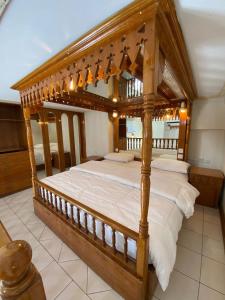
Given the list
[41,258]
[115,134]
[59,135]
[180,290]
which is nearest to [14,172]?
[59,135]

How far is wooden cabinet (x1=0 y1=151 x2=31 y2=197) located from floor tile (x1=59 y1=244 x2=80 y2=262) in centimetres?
243

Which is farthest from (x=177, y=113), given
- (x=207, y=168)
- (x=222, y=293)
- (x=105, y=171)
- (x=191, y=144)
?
(x=222, y=293)

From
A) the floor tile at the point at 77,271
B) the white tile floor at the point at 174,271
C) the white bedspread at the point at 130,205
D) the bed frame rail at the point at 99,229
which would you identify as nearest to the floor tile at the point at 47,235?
the white tile floor at the point at 174,271

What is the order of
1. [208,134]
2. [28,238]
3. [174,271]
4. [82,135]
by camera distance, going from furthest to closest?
[82,135], [208,134], [28,238], [174,271]

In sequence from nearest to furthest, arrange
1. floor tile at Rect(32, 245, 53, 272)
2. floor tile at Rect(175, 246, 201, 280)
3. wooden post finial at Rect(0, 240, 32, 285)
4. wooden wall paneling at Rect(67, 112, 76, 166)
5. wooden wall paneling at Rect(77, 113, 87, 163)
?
wooden post finial at Rect(0, 240, 32, 285)
floor tile at Rect(175, 246, 201, 280)
floor tile at Rect(32, 245, 53, 272)
wooden wall paneling at Rect(67, 112, 76, 166)
wooden wall paneling at Rect(77, 113, 87, 163)

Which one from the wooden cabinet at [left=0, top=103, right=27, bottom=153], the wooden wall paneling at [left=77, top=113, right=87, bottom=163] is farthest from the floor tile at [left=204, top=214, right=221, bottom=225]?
the wooden cabinet at [left=0, top=103, right=27, bottom=153]

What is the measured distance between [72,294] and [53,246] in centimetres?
71

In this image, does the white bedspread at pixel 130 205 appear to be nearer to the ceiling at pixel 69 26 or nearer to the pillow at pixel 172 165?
the pillow at pixel 172 165

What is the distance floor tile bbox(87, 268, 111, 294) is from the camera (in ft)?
4.73

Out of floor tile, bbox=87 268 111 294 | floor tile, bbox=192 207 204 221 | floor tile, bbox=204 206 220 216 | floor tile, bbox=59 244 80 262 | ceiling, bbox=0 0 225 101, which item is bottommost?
floor tile, bbox=87 268 111 294

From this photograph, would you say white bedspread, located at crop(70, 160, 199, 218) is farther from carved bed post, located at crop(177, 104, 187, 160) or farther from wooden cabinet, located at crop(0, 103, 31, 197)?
wooden cabinet, located at crop(0, 103, 31, 197)

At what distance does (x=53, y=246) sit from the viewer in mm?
1968

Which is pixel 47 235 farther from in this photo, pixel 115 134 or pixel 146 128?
pixel 115 134

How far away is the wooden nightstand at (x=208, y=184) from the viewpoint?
2.61m
